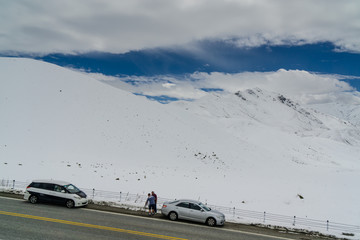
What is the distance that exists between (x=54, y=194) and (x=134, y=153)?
1028 inches

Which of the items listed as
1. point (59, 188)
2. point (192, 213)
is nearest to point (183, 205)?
point (192, 213)

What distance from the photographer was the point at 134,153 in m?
44.1

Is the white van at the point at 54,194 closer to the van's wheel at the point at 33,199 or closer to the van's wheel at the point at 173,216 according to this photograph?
the van's wheel at the point at 33,199

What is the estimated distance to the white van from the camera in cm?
1781

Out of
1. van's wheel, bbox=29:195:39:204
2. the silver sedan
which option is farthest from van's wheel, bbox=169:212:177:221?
van's wheel, bbox=29:195:39:204

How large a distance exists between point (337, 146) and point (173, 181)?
118m

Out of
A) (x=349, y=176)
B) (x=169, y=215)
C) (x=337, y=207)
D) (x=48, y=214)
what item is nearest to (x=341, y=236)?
(x=169, y=215)

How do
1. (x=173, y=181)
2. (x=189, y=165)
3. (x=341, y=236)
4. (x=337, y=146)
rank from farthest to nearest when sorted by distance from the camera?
(x=337, y=146), (x=189, y=165), (x=173, y=181), (x=341, y=236)

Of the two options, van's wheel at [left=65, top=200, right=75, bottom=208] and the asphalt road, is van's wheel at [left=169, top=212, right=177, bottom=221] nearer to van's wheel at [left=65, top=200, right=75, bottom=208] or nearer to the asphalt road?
the asphalt road

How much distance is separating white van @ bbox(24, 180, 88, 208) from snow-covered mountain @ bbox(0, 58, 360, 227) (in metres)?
10.9

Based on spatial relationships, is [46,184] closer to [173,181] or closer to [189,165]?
[173,181]

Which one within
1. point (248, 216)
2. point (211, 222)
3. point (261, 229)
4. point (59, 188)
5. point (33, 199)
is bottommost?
point (248, 216)

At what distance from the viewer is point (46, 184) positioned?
1839cm

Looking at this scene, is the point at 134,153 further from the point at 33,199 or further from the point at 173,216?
the point at 173,216
